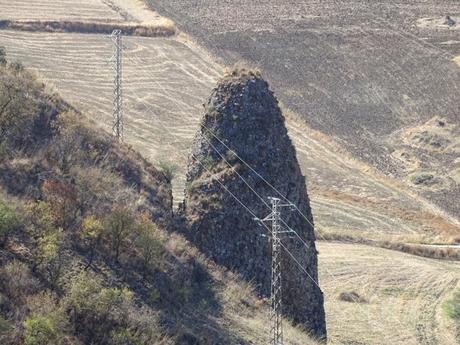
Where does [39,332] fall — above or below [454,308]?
above

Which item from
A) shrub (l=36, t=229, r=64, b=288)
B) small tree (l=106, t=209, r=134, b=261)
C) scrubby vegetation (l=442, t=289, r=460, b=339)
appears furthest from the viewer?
scrubby vegetation (l=442, t=289, r=460, b=339)

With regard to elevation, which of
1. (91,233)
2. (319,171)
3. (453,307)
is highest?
(91,233)

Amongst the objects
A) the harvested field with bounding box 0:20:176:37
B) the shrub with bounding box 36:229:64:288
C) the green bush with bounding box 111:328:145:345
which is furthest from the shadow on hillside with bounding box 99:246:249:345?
the harvested field with bounding box 0:20:176:37

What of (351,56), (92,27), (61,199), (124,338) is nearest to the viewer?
(124,338)

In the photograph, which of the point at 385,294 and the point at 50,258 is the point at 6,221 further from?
the point at 385,294

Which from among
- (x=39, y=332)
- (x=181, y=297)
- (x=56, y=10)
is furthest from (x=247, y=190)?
(x=56, y=10)

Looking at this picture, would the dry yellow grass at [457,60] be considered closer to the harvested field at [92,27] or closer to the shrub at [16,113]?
the harvested field at [92,27]

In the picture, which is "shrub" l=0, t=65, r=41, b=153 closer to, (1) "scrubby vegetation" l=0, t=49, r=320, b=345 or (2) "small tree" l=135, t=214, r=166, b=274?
(1) "scrubby vegetation" l=0, t=49, r=320, b=345
